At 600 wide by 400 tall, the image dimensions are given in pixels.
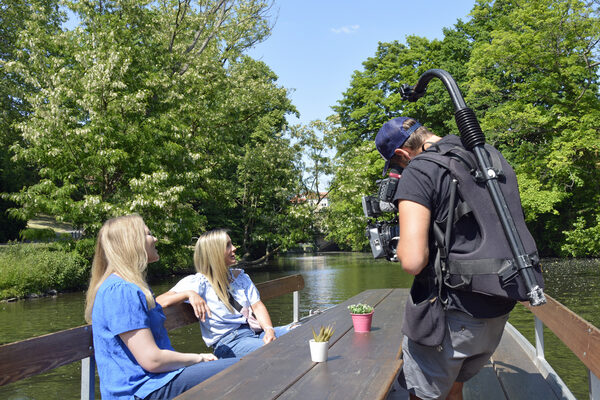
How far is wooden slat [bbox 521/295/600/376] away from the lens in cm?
240

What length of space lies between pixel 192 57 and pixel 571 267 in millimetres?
20866

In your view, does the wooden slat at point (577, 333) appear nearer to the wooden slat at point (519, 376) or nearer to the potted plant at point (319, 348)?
the wooden slat at point (519, 376)

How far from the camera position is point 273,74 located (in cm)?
4441

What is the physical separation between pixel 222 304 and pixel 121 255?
1.53 m

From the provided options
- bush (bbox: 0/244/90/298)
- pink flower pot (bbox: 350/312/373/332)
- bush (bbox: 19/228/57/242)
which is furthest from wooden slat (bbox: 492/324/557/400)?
bush (bbox: 19/228/57/242)

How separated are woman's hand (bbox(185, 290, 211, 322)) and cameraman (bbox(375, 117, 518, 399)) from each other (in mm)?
2273

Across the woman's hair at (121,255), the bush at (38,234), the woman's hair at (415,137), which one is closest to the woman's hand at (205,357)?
the woman's hair at (121,255)

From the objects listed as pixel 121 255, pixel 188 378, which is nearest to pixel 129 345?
pixel 188 378

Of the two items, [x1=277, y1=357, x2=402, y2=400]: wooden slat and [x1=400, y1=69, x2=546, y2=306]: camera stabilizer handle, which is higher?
[x1=400, y1=69, x2=546, y2=306]: camera stabilizer handle

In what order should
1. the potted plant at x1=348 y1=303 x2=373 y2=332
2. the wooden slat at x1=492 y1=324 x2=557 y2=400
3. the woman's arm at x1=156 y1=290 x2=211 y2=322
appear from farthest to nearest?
the woman's arm at x1=156 y1=290 x2=211 y2=322 < the wooden slat at x1=492 y1=324 x2=557 y2=400 < the potted plant at x1=348 y1=303 x2=373 y2=332

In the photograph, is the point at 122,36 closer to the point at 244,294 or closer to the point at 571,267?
the point at 244,294

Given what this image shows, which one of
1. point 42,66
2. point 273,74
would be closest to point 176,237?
point 42,66

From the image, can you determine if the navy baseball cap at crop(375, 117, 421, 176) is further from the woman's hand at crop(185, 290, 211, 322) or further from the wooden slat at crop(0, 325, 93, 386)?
the woman's hand at crop(185, 290, 211, 322)

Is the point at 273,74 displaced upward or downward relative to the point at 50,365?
upward
